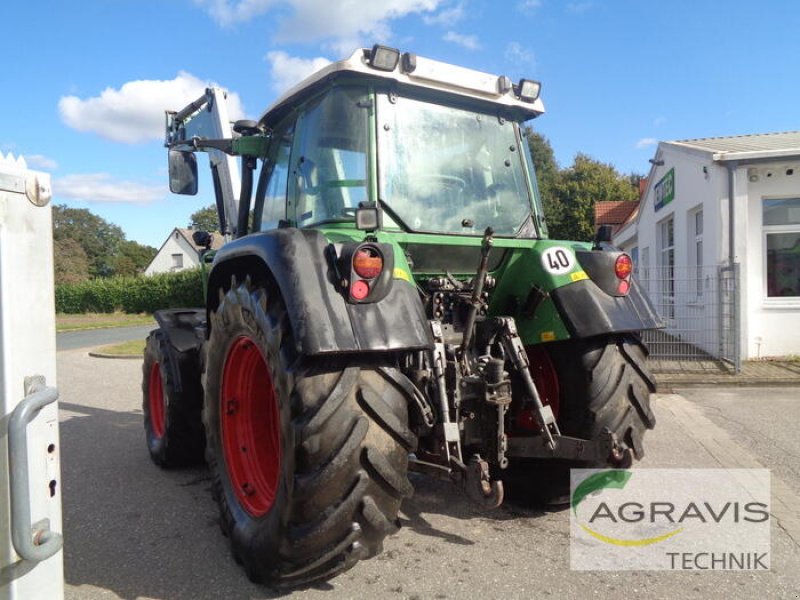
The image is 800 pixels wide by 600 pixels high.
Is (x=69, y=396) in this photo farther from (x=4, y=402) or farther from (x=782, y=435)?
(x=782, y=435)

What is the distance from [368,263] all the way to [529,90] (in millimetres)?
1939

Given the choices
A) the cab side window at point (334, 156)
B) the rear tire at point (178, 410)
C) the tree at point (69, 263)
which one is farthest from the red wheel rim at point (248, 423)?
the tree at point (69, 263)

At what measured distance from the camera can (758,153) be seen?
373 inches

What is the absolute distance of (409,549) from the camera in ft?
10.3

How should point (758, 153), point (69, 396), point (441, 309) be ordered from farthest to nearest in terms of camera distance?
point (758, 153) < point (69, 396) < point (441, 309)

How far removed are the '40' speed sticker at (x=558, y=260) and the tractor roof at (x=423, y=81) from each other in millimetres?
Answer: 999

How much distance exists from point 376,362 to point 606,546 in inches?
65.1

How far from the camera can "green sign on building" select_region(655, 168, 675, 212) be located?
42.9 feet

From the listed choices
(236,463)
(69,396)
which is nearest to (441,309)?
(236,463)

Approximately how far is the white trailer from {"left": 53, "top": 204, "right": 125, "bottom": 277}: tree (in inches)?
3052

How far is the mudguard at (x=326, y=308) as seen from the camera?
94.7 inches

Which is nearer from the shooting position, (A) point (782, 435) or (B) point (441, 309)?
(B) point (441, 309)

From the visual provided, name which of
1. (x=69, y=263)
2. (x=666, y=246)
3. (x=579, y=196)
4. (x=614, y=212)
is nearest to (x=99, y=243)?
(x=69, y=263)

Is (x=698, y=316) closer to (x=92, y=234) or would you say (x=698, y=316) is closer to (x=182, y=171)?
(x=182, y=171)
